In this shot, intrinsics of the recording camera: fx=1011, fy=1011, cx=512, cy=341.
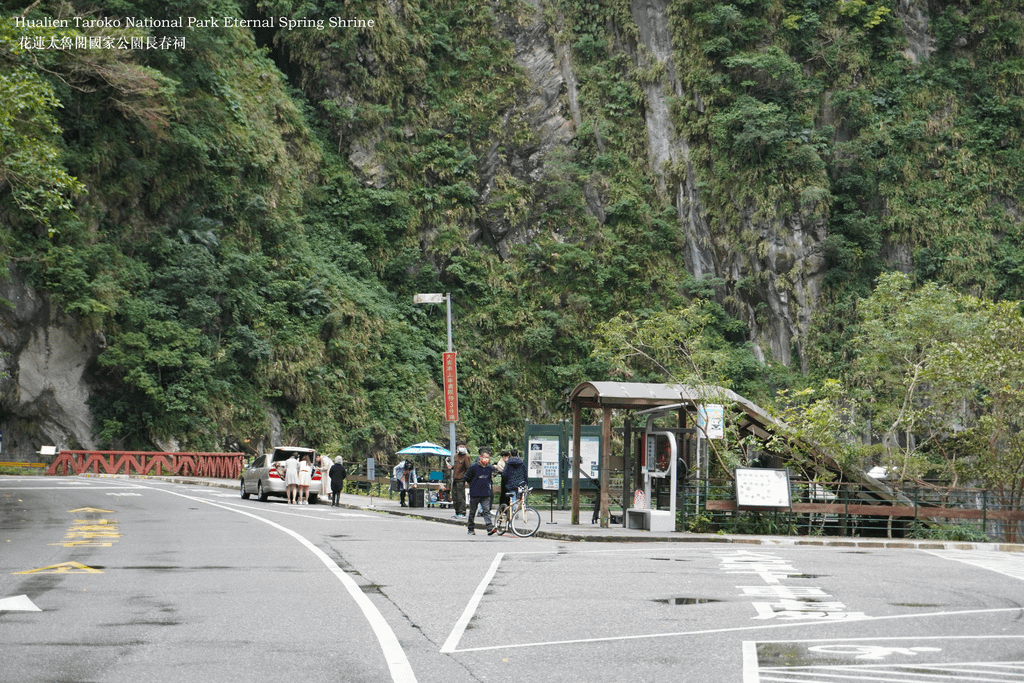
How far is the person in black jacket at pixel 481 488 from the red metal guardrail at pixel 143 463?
24.5 m

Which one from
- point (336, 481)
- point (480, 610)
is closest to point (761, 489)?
point (480, 610)

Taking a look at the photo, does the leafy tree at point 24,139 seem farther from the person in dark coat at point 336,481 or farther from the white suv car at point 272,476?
the person in dark coat at point 336,481

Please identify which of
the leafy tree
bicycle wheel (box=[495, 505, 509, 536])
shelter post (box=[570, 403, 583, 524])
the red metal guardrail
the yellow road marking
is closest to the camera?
the yellow road marking

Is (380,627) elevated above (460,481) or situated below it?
below

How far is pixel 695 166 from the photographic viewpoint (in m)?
57.1

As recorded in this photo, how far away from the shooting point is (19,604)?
29.2 feet

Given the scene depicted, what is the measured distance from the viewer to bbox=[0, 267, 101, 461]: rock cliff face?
3950cm

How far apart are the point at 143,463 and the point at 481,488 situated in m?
25.7

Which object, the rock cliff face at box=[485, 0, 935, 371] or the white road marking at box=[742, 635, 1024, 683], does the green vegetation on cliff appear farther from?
the white road marking at box=[742, 635, 1024, 683]

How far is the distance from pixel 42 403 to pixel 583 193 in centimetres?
3035

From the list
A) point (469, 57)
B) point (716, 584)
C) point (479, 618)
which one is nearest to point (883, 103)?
point (469, 57)

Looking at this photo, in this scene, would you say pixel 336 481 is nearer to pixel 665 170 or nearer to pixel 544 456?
pixel 544 456

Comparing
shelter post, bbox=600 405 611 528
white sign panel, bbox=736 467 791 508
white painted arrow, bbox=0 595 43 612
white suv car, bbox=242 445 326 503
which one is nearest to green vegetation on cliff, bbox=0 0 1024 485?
white suv car, bbox=242 445 326 503

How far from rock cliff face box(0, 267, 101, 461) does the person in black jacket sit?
86.4 ft
